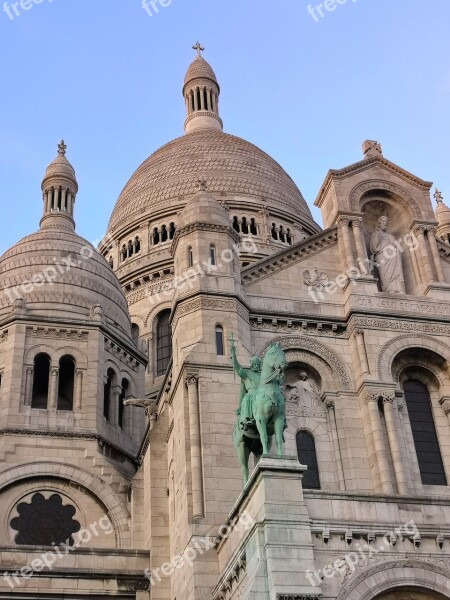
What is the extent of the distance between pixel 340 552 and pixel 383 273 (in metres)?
13.8

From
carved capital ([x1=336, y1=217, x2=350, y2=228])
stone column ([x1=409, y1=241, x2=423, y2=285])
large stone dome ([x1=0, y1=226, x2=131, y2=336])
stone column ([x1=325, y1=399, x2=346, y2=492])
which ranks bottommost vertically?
stone column ([x1=325, y1=399, x2=346, y2=492])

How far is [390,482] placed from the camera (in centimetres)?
2586

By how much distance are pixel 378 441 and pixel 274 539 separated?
846 cm

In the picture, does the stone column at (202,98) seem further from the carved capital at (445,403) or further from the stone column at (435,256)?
the carved capital at (445,403)

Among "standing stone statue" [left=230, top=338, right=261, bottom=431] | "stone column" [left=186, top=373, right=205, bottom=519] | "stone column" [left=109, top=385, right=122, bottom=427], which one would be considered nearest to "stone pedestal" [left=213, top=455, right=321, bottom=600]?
"standing stone statue" [left=230, top=338, right=261, bottom=431]

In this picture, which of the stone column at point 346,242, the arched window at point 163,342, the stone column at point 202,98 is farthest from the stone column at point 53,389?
the stone column at point 202,98

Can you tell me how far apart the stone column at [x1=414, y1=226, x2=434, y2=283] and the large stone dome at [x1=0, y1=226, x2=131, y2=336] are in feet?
43.0

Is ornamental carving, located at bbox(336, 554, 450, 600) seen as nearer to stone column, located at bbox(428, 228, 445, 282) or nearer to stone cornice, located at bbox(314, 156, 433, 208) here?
stone column, located at bbox(428, 228, 445, 282)

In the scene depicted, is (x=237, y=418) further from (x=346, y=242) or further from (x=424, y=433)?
(x=346, y=242)

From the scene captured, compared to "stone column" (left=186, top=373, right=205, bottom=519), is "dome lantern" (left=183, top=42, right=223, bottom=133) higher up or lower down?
higher up

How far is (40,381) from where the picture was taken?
36250mm

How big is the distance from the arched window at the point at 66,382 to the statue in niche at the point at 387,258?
12.2 metres

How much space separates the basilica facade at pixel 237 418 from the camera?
65.1ft

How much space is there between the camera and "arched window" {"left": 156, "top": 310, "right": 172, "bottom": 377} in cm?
4669
